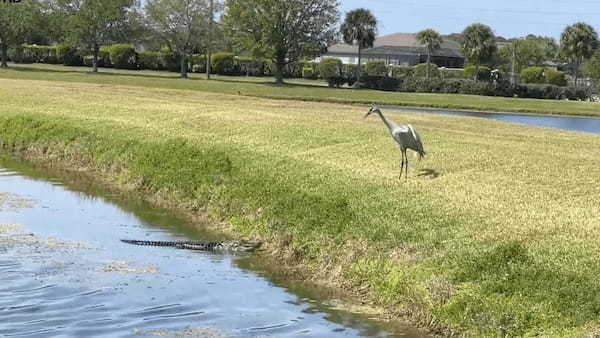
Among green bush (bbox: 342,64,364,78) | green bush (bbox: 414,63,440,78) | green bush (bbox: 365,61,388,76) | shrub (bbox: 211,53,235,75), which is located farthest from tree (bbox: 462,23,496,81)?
shrub (bbox: 211,53,235,75)

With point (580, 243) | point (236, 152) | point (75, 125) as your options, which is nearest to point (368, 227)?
point (580, 243)

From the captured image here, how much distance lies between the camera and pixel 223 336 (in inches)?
490

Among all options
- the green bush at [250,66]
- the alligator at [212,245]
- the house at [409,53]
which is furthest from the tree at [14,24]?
the alligator at [212,245]

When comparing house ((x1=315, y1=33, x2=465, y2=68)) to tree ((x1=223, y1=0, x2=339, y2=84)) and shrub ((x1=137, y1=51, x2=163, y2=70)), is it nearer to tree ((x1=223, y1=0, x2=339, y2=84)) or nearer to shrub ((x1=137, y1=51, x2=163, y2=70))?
shrub ((x1=137, y1=51, x2=163, y2=70))

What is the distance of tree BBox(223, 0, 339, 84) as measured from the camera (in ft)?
279

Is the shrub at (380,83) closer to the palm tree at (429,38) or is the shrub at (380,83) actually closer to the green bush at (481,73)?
the green bush at (481,73)

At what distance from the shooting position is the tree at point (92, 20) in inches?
3514

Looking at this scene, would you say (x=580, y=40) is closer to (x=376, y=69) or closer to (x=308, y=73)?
(x=376, y=69)

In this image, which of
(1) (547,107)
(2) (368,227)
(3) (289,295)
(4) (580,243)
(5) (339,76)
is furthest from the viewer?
(5) (339,76)

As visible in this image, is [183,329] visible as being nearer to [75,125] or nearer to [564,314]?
[564,314]

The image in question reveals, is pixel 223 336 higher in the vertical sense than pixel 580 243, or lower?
lower

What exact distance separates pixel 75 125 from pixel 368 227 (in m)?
15.7

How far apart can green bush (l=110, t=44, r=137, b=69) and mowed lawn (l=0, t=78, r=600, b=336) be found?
210ft

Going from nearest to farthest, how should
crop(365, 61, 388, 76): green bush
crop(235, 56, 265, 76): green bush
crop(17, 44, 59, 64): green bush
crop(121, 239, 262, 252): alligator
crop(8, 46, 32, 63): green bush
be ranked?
1. crop(121, 239, 262, 252): alligator
2. crop(8, 46, 32, 63): green bush
3. crop(365, 61, 388, 76): green bush
4. crop(235, 56, 265, 76): green bush
5. crop(17, 44, 59, 64): green bush
